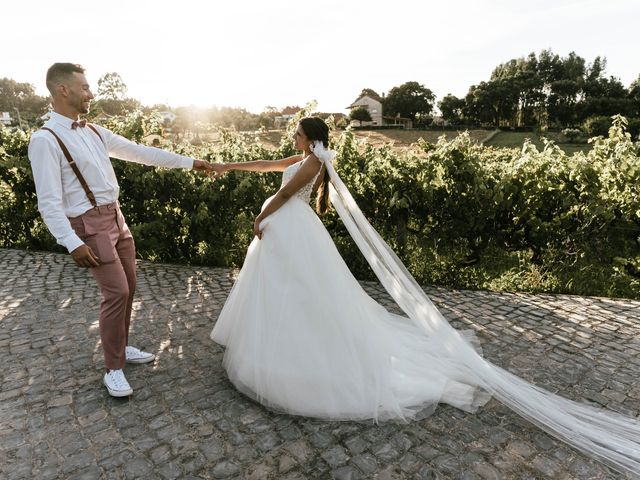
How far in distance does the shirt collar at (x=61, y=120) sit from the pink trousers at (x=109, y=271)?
66 cm

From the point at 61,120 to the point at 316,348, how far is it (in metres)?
2.62

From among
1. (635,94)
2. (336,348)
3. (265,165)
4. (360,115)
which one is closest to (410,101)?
(360,115)

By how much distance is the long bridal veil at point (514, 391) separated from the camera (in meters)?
2.96

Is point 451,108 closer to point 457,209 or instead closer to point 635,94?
point 635,94

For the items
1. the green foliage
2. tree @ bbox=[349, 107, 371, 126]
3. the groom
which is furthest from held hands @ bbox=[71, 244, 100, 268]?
tree @ bbox=[349, 107, 371, 126]

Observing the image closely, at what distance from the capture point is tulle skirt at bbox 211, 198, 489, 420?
3.26 metres

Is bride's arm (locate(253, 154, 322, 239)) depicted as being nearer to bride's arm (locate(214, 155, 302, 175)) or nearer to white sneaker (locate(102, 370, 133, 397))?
bride's arm (locate(214, 155, 302, 175))

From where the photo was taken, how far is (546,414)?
3234 millimetres

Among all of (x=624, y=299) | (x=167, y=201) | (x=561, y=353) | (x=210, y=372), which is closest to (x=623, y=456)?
(x=561, y=353)

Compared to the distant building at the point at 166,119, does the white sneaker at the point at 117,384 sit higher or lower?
lower

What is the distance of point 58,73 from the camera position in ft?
10.2

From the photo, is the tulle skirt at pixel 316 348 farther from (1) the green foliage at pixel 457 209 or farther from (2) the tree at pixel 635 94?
(2) the tree at pixel 635 94

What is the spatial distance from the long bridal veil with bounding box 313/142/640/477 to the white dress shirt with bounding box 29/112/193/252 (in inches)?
69.3

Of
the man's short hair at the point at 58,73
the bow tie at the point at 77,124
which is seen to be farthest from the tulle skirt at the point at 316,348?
the man's short hair at the point at 58,73
